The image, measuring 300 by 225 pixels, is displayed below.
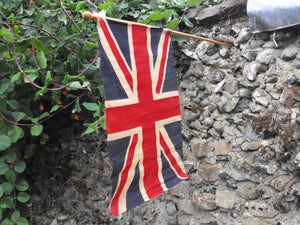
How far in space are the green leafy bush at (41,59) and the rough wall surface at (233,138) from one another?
333 mm

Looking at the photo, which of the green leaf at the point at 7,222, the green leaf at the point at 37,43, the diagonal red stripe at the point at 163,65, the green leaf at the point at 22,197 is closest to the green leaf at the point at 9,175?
the green leaf at the point at 22,197

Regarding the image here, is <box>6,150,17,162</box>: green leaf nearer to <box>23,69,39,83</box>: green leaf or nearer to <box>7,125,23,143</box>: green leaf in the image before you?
<box>7,125,23,143</box>: green leaf

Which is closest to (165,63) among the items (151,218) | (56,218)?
(151,218)

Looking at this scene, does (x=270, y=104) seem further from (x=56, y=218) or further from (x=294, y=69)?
(x=56, y=218)

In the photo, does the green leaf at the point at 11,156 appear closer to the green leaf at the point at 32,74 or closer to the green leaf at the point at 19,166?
the green leaf at the point at 19,166

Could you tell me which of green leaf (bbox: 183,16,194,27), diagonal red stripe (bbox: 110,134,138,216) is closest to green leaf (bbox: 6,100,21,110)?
diagonal red stripe (bbox: 110,134,138,216)

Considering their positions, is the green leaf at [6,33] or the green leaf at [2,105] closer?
the green leaf at [6,33]

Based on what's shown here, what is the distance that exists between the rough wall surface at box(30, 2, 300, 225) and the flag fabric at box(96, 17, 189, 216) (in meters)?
0.31

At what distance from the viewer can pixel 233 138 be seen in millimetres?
1430

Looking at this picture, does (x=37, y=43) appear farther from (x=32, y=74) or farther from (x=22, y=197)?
(x=22, y=197)

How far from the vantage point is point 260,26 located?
4.33ft

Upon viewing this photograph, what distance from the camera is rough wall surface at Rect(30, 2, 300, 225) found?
127cm

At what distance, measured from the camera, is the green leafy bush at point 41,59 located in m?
1.31

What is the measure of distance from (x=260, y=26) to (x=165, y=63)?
511mm
